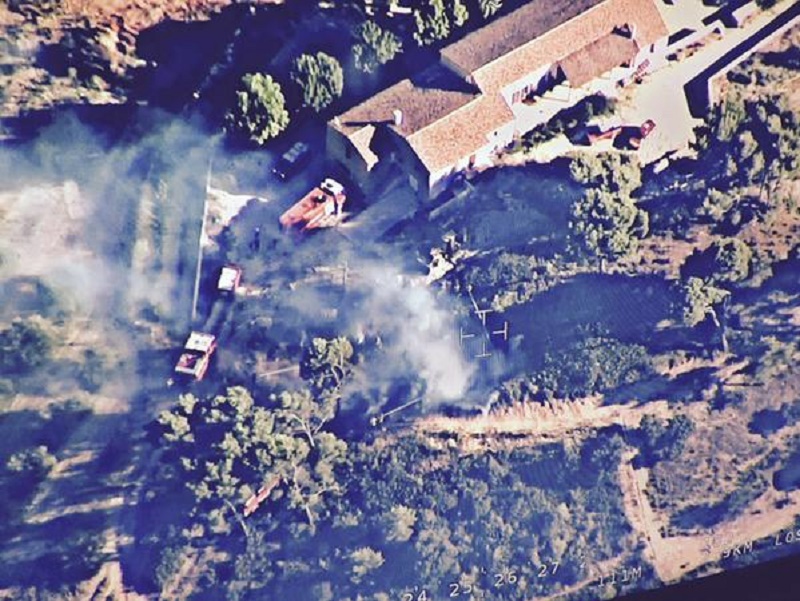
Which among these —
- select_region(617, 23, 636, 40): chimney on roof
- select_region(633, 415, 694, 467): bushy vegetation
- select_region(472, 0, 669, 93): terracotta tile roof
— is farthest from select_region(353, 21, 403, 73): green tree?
select_region(633, 415, 694, 467): bushy vegetation

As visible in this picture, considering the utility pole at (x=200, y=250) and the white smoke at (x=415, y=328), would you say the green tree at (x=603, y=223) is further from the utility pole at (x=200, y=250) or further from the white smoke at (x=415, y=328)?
the utility pole at (x=200, y=250)

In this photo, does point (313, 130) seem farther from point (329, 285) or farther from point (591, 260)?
point (591, 260)

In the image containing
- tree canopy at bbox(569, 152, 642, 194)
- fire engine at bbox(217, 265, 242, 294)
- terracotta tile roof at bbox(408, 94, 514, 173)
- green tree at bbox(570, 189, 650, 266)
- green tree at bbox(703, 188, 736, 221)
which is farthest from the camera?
green tree at bbox(703, 188, 736, 221)

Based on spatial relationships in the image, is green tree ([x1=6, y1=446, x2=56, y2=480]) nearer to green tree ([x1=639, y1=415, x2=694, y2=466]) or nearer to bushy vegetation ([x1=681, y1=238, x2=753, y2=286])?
green tree ([x1=639, y1=415, x2=694, y2=466])

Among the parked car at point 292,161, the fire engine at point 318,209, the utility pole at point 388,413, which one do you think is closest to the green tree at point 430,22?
the parked car at point 292,161

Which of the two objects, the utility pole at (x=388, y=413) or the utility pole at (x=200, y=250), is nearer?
the utility pole at (x=388, y=413)

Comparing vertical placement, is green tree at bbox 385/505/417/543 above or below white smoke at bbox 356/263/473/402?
below

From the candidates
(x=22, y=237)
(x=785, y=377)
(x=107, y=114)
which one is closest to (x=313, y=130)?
(x=107, y=114)
